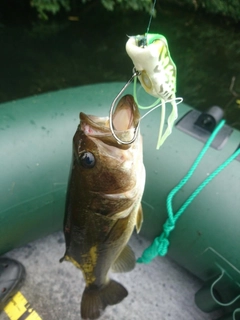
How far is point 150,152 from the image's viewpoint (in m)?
1.81

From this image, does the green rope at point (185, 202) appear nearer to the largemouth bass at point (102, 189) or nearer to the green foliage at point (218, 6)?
the largemouth bass at point (102, 189)

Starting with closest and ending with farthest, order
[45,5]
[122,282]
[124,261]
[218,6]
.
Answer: [124,261]
[122,282]
[45,5]
[218,6]

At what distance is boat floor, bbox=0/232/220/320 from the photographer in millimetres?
2020

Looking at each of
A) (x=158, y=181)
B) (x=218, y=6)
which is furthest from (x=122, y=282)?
(x=218, y=6)

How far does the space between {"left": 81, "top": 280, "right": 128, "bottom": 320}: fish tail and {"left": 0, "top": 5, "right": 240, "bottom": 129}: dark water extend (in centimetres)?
310

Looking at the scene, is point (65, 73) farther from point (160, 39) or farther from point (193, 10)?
point (193, 10)

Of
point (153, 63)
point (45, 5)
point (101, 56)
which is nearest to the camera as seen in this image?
point (153, 63)

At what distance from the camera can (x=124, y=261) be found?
1.57 m

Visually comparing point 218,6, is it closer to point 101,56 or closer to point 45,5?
point 101,56

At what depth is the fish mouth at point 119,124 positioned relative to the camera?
1.03 m

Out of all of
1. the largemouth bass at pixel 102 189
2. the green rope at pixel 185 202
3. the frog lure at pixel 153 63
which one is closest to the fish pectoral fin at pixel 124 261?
the largemouth bass at pixel 102 189

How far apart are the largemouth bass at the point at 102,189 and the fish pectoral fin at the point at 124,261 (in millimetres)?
91

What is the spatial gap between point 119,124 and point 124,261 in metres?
0.77

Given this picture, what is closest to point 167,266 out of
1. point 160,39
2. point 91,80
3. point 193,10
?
point 160,39
